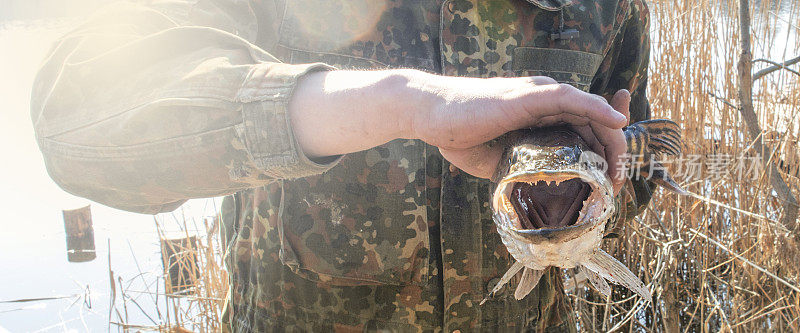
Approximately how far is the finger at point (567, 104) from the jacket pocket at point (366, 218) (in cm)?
55

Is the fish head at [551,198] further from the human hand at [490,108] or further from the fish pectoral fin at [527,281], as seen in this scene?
the fish pectoral fin at [527,281]

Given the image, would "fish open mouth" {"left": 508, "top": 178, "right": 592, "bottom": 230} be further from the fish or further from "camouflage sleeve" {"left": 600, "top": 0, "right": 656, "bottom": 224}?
"camouflage sleeve" {"left": 600, "top": 0, "right": 656, "bottom": 224}

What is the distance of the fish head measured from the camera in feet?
3.08

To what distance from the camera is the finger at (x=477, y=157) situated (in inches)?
42.8

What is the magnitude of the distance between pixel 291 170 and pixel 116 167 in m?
0.30

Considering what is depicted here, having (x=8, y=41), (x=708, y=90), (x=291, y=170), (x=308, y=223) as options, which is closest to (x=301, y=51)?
(x=308, y=223)

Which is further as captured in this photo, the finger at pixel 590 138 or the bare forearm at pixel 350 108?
the finger at pixel 590 138

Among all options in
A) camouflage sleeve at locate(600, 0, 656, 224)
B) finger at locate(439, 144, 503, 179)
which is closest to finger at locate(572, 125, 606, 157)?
finger at locate(439, 144, 503, 179)

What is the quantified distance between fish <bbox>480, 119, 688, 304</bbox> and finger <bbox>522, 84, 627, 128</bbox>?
0.24 ft

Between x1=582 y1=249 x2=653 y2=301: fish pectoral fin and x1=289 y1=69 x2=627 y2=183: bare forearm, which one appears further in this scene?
x1=582 y1=249 x2=653 y2=301: fish pectoral fin

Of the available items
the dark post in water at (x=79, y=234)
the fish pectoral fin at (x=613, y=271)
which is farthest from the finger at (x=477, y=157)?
the dark post in water at (x=79, y=234)

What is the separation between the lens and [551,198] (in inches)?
42.9

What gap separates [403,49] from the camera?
1.46m

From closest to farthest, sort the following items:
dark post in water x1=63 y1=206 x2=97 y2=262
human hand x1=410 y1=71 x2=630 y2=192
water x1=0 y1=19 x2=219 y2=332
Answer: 1. human hand x1=410 y1=71 x2=630 y2=192
2. water x1=0 y1=19 x2=219 y2=332
3. dark post in water x1=63 y1=206 x2=97 y2=262
